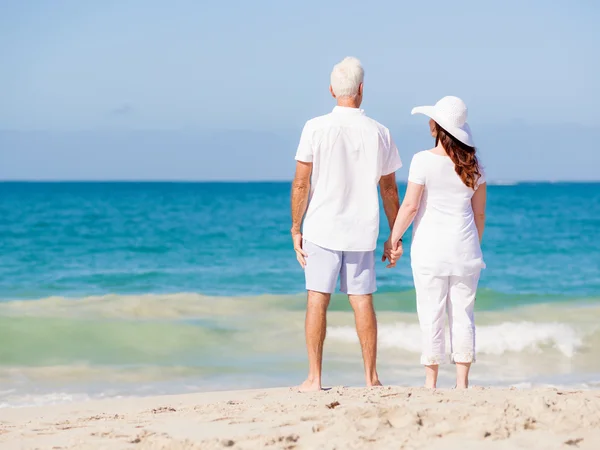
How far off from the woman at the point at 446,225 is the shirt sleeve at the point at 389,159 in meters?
0.19

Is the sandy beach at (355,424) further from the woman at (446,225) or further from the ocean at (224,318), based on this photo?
the ocean at (224,318)

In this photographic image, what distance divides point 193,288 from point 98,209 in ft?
84.7

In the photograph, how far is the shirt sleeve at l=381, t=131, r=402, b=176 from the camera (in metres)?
4.70

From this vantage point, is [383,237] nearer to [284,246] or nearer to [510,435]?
[284,246]

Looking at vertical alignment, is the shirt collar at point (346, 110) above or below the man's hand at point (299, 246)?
above

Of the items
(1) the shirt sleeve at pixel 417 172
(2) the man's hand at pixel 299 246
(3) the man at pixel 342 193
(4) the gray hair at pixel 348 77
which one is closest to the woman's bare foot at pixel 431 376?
(3) the man at pixel 342 193

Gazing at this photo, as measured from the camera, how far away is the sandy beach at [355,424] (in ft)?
11.4

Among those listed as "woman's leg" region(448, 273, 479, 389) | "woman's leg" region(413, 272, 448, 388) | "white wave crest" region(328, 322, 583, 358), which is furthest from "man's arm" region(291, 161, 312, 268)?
"white wave crest" region(328, 322, 583, 358)

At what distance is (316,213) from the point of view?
4656 mm

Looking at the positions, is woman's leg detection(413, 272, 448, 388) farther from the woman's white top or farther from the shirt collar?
the shirt collar

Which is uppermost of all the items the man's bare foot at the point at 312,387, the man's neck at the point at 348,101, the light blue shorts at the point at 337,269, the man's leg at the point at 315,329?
the man's neck at the point at 348,101

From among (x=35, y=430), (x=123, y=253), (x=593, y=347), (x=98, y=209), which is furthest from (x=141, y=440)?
(x=98, y=209)

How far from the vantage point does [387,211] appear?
4785mm

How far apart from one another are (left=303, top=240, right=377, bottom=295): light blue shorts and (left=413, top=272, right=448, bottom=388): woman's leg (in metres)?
0.28
